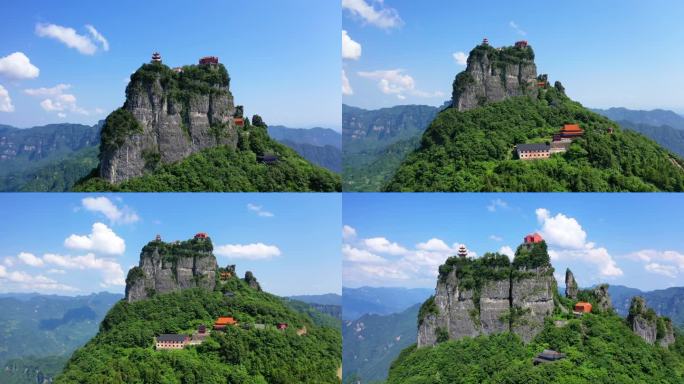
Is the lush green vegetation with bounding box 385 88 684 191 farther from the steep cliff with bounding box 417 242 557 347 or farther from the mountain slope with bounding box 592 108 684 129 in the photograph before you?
the mountain slope with bounding box 592 108 684 129

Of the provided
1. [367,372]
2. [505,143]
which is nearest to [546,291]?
[505,143]

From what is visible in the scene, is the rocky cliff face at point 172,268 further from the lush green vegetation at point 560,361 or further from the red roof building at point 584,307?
the red roof building at point 584,307

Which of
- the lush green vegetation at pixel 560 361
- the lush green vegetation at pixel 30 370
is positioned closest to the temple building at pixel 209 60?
the lush green vegetation at pixel 560 361

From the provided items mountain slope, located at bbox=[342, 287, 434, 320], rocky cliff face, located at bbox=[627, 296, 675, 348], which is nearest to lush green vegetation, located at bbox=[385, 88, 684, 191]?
rocky cliff face, located at bbox=[627, 296, 675, 348]

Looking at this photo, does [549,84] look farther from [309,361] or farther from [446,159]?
[309,361]

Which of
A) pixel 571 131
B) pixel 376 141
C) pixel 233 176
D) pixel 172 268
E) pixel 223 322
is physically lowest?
pixel 223 322

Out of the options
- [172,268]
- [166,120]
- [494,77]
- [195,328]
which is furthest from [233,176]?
[494,77]

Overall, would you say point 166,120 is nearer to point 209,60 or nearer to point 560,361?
point 209,60
